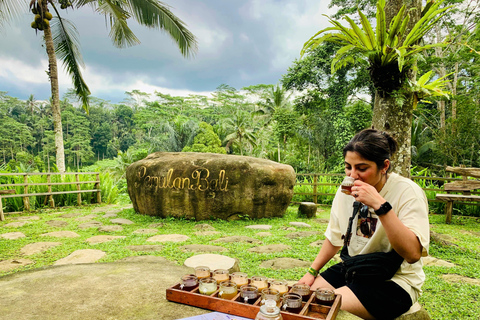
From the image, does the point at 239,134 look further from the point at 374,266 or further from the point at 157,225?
the point at 374,266

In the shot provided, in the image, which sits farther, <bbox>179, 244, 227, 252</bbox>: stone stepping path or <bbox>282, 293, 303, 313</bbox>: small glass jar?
<bbox>179, 244, 227, 252</bbox>: stone stepping path

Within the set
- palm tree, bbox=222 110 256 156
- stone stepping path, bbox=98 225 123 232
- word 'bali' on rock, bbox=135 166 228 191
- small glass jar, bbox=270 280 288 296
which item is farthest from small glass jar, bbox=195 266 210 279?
palm tree, bbox=222 110 256 156

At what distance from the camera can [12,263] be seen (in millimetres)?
3617

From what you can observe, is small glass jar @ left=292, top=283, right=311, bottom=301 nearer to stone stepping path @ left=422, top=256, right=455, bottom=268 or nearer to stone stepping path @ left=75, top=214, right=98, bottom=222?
stone stepping path @ left=422, top=256, right=455, bottom=268

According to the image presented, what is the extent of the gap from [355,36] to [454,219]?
226 inches

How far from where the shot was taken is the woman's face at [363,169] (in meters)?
1.55

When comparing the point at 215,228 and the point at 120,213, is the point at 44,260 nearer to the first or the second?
the point at 215,228

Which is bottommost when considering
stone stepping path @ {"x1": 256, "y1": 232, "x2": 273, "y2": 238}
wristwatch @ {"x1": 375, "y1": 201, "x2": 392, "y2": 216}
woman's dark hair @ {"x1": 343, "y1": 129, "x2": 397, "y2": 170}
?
stone stepping path @ {"x1": 256, "y1": 232, "x2": 273, "y2": 238}

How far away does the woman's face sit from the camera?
5.08ft

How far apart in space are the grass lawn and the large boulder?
0.26m

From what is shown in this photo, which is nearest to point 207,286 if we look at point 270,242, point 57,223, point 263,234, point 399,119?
point 399,119

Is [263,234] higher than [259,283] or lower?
lower

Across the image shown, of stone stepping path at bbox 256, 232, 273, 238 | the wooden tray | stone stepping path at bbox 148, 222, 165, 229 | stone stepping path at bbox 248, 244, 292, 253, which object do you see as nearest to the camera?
the wooden tray

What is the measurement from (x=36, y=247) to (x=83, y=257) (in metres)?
1.10
